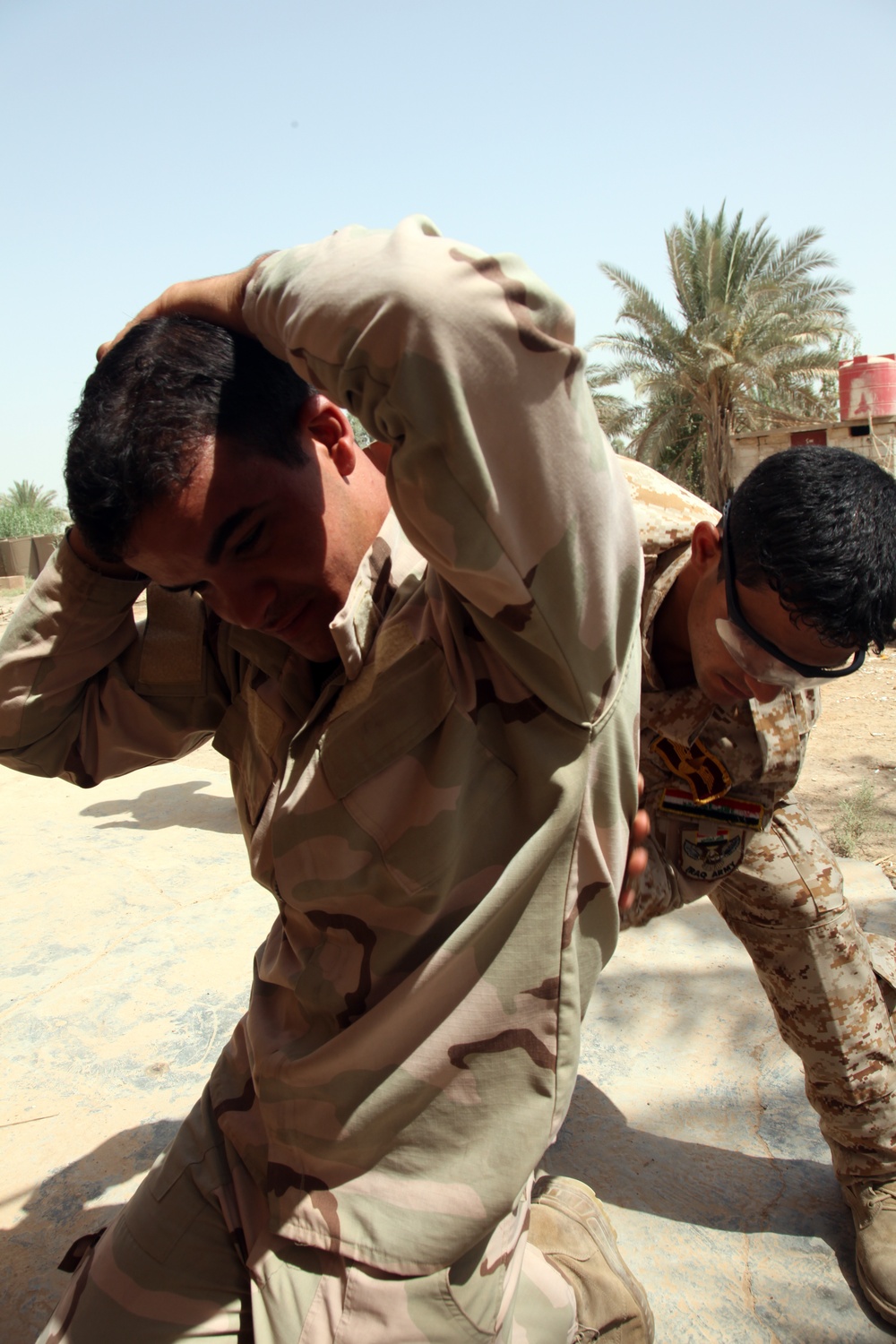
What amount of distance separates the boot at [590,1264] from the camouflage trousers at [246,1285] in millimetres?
125

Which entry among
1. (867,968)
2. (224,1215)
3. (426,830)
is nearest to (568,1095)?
(426,830)

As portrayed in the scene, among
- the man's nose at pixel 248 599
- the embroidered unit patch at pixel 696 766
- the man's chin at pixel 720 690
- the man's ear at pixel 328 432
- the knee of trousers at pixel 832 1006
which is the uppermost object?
the man's ear at pixel 328 432

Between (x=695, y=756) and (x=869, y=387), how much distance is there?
14.5m

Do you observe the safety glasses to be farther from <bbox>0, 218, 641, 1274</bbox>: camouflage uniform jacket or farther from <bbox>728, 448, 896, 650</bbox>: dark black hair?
<bbox>0, 218, 641, 1274</bbox>: camouflage uniform jacket

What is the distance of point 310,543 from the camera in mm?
1361

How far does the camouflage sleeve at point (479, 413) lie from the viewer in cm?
93

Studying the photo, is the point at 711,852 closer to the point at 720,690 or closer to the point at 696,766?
the point at 696,766

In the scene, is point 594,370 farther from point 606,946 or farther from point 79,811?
point 606,946

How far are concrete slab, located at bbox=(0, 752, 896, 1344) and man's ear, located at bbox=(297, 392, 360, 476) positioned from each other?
1751mm

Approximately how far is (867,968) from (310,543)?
1795 mm

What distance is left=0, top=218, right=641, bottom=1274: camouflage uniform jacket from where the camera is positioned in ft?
3.11

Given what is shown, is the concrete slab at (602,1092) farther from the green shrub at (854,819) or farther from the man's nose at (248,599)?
the man's nose at (248,599)

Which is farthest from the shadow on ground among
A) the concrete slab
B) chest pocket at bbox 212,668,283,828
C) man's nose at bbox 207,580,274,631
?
man's nose at bbox 207,580,274,631

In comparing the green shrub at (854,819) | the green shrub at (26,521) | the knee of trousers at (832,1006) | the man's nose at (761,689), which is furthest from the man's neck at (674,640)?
the green shrub at (26,521)
